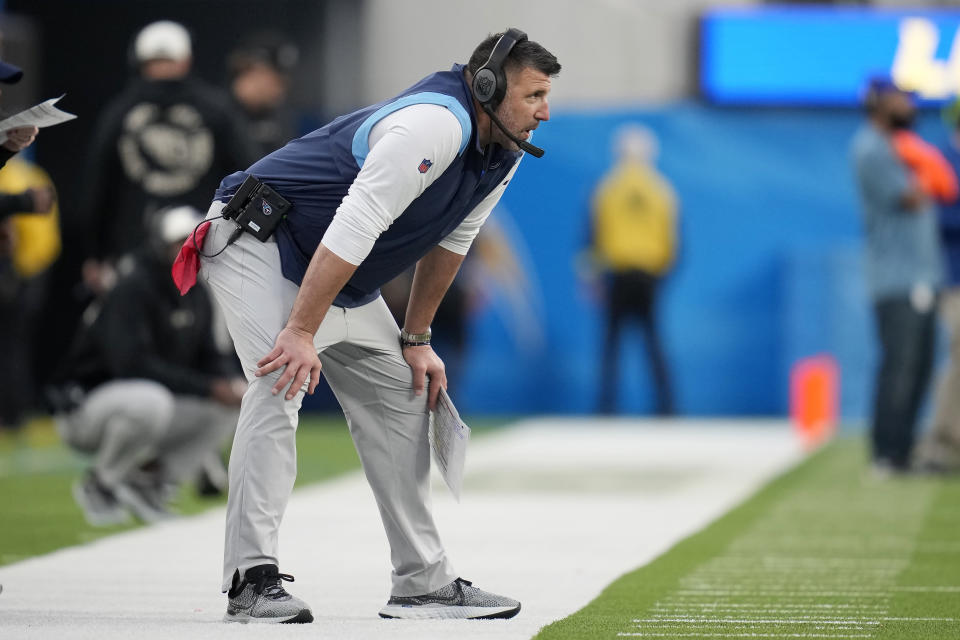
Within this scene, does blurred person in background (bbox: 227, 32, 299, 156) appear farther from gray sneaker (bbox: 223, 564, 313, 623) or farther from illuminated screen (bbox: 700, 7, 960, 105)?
illuminated screen (bbox: 700, 7, 960, 105)

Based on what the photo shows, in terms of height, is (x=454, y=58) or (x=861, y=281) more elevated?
(x=454, y=58)

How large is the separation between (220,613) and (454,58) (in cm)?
1189

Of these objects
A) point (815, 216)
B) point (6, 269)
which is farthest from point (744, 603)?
point (815, 216)

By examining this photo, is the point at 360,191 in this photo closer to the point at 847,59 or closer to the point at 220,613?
the point at 220,613

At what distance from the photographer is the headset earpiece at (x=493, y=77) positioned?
4.43 metres

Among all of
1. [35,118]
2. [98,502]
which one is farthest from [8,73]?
[98,502]

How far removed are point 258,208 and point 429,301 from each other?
586 mm

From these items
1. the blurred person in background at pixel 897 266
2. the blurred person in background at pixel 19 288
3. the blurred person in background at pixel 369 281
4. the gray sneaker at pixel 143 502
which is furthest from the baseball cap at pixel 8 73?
the blurred person in background at pixel 19 288

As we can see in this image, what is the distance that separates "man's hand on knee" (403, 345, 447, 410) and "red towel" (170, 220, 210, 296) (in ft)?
2.01

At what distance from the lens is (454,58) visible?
16.2 meters

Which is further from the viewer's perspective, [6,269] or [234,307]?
[6,269]

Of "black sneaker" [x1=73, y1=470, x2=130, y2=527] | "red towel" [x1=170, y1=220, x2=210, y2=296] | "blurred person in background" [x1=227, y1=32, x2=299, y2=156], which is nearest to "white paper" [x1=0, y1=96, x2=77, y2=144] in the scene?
"red towel" [x1=170, y1=220, x2=210, y2=296]

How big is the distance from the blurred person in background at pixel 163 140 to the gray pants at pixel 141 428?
0.92m

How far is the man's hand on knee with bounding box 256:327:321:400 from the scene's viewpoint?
14.4 feet
